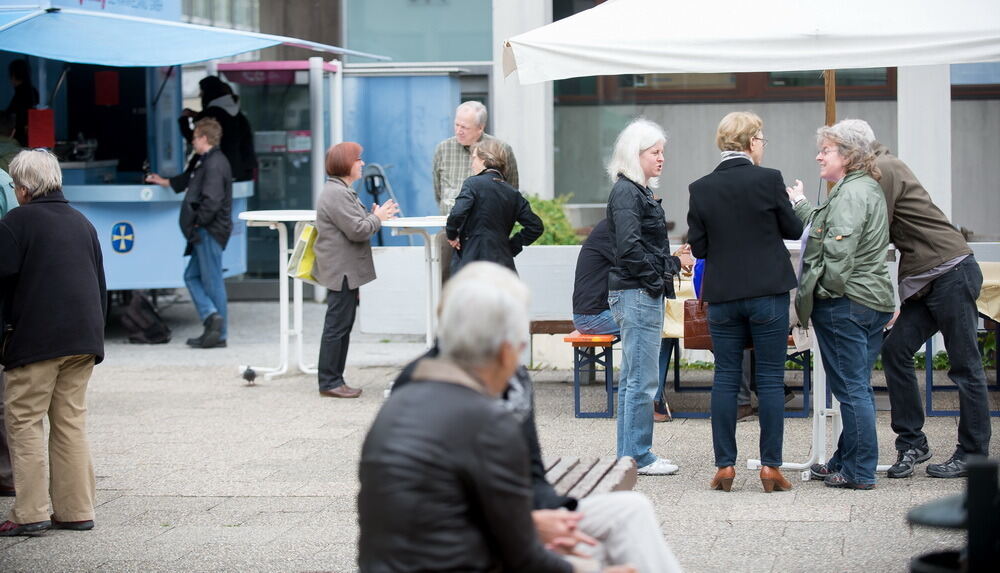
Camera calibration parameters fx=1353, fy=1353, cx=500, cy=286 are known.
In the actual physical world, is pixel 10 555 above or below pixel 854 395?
below

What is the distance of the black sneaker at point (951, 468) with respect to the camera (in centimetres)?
667

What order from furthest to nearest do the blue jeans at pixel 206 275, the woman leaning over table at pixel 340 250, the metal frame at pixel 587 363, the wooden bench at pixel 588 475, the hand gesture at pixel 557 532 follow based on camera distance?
the blue jeans at pixel 206 275 < the woman leaning over table at pixel 340 250 < the metal frame at pixel 587 363 < the wooden bench at pixel 588 475 < the hand gesture at pixel 557 532

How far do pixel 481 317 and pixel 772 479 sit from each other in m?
3.57

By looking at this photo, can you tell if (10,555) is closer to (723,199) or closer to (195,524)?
(195,524)

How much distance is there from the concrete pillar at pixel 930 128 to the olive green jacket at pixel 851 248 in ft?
14.6

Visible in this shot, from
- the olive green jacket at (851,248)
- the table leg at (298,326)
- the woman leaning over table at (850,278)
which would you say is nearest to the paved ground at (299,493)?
the table leg at (298,326)

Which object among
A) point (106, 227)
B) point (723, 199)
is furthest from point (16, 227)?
point (106, 227)

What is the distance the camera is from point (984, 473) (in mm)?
3131

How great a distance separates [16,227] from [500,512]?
3.45 meters

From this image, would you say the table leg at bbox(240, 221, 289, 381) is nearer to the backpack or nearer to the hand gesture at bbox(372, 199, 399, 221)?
the hand gesture at bbox(372, 199, 399, 221)

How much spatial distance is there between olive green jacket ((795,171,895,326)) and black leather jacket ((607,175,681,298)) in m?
0.73

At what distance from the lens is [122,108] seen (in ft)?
44.9

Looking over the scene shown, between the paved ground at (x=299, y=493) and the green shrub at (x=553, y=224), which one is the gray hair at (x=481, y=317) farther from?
the green shrub at (x=553, y=224)

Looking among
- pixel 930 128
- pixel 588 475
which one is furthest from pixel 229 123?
pixel 588 475
